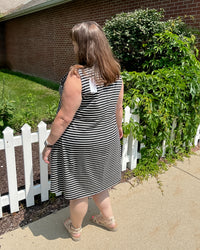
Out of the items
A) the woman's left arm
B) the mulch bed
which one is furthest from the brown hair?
the mulch bed

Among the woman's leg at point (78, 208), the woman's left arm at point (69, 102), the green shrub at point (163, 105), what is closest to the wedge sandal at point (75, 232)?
the woman's leg at point (78, 208)

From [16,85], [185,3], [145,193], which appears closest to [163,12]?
[185,3]

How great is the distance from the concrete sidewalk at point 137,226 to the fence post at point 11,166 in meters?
0.28

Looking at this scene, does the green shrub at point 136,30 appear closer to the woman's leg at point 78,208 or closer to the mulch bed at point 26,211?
the mulch bed at point 26,211

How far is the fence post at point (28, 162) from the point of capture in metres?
2.10

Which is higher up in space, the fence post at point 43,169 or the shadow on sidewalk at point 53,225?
the fence post at point 43,169

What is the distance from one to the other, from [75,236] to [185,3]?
5.30 metres

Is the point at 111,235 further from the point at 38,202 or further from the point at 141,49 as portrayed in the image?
the point at 141,49

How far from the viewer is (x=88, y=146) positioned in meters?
1.64

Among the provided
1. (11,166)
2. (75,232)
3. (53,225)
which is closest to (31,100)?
(11,166)

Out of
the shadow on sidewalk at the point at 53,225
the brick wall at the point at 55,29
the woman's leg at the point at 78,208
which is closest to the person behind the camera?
the woman's leg at the point at 78,208

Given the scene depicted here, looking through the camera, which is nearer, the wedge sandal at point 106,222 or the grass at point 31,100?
the wedge sandal at point 106,222

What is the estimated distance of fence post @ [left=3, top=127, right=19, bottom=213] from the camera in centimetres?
201

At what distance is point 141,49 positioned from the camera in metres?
5.29
